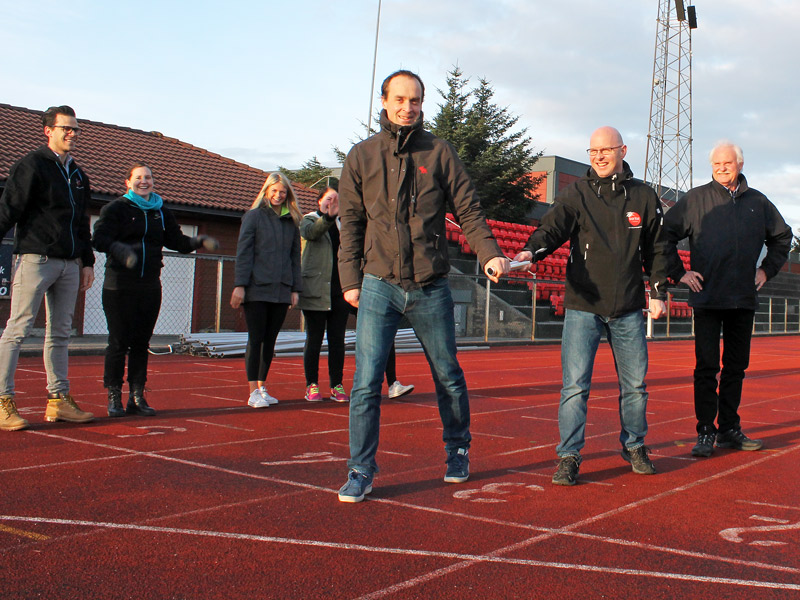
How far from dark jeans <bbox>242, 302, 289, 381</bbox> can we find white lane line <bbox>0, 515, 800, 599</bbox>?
3630 millimetres

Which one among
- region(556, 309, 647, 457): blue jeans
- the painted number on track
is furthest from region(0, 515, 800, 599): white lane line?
region(556, 309, 647, 457): blue jeans

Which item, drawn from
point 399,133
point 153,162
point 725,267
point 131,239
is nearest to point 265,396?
point 131,239

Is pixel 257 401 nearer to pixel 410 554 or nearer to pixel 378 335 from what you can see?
pixel 378 335

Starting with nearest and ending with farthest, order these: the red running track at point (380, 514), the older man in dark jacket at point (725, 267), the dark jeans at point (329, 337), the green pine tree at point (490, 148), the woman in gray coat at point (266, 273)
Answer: the red running track at point (380, 514) → the older man in dark jacket at point (725, 267) → the woman in gray coat at point (266, 273) → the dark jeans at point (329, 337) → the green pine tree at point (490, 148)

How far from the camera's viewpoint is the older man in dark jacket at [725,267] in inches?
219

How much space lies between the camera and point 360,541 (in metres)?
3.41

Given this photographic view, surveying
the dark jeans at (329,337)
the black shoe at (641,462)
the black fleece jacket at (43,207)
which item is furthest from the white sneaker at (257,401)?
the black shoe at (641,462)

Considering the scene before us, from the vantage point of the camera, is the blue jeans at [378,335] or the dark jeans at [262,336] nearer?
the blue jeans at [378,335]

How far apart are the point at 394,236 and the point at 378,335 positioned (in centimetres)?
49

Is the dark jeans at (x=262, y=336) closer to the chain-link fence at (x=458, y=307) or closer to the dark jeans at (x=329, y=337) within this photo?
the dark jeans at (x=329, y=337)

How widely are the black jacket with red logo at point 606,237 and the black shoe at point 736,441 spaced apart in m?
1.53

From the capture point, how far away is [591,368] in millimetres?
4840

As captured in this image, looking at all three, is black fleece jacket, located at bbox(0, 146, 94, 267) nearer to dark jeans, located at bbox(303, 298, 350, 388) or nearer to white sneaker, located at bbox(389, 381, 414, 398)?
dark jeans, located at bbox(303, 298, 350, 388)

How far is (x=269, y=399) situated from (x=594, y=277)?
341 centimetres
